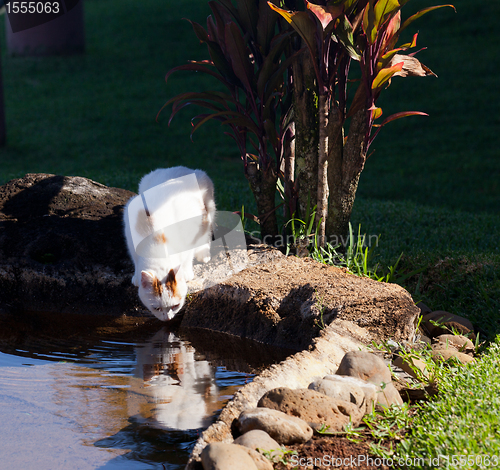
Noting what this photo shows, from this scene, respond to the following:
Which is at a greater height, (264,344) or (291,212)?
(291,212)

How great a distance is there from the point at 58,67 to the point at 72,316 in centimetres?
1547

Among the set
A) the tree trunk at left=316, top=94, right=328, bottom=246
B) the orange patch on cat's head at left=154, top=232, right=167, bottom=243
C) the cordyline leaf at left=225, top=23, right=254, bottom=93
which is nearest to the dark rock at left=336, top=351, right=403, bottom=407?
the tree trunk at left=316, top=94, right=328, bottom=246

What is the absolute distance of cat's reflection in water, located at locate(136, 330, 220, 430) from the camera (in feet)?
9.32

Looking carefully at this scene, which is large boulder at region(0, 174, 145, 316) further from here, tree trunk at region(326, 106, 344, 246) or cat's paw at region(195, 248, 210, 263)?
tree trunk at region(326, 106, 344, 246)

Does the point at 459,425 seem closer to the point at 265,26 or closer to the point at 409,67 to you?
the point at 409,67

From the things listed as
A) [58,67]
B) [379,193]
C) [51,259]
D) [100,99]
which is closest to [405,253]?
[51,259]

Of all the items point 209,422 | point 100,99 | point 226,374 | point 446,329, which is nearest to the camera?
point 209,422

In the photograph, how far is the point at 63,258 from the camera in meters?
4.69

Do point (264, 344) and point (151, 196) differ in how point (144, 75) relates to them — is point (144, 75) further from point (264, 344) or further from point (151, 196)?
point (264, 344)

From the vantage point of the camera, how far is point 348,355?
2.81m

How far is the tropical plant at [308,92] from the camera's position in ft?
13.3

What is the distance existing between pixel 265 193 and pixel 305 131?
0.69 meters

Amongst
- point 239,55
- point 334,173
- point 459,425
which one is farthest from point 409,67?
point 459,425

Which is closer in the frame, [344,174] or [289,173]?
[344,174]
